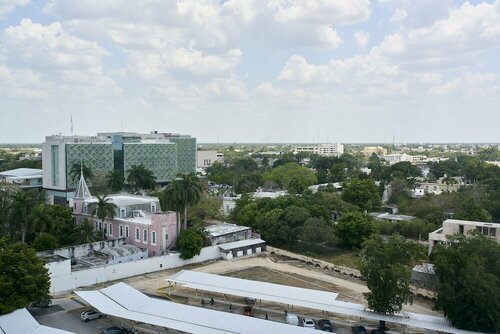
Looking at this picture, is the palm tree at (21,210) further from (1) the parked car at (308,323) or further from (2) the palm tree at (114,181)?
(1) the parked car at (308,323)

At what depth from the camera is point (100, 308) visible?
3150cm

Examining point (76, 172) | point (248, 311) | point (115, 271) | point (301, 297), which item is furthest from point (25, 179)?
point (301, 297)

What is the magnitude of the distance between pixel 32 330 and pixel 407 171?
9135cm

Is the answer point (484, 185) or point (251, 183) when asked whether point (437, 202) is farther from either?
point (251, 183)

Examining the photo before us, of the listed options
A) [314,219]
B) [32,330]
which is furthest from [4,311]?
[314,219]

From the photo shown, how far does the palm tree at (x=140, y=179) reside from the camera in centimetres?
7569

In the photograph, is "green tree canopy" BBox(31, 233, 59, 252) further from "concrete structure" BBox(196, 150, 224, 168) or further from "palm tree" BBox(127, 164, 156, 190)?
"concrete structure" BBox(196, 150, 224, 168)

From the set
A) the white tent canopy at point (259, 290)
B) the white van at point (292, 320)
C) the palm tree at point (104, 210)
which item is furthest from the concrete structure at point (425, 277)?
the palm tree at point (104, 210)

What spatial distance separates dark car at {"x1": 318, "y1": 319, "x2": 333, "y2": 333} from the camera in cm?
3167

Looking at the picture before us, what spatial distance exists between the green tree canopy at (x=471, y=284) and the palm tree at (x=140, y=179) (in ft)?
169

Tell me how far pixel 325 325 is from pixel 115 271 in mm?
19889

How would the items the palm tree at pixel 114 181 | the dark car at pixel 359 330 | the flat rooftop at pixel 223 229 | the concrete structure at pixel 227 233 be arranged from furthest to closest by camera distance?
the palm tree at pixel 114 181 → the flat rooftop at pixel 223 229 → the concrete structure at pixel 227 233 → the dark car at pixel 359 330

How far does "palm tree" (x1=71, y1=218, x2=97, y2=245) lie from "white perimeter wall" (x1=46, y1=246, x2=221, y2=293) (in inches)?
294

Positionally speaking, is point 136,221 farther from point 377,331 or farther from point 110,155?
point 110,155
